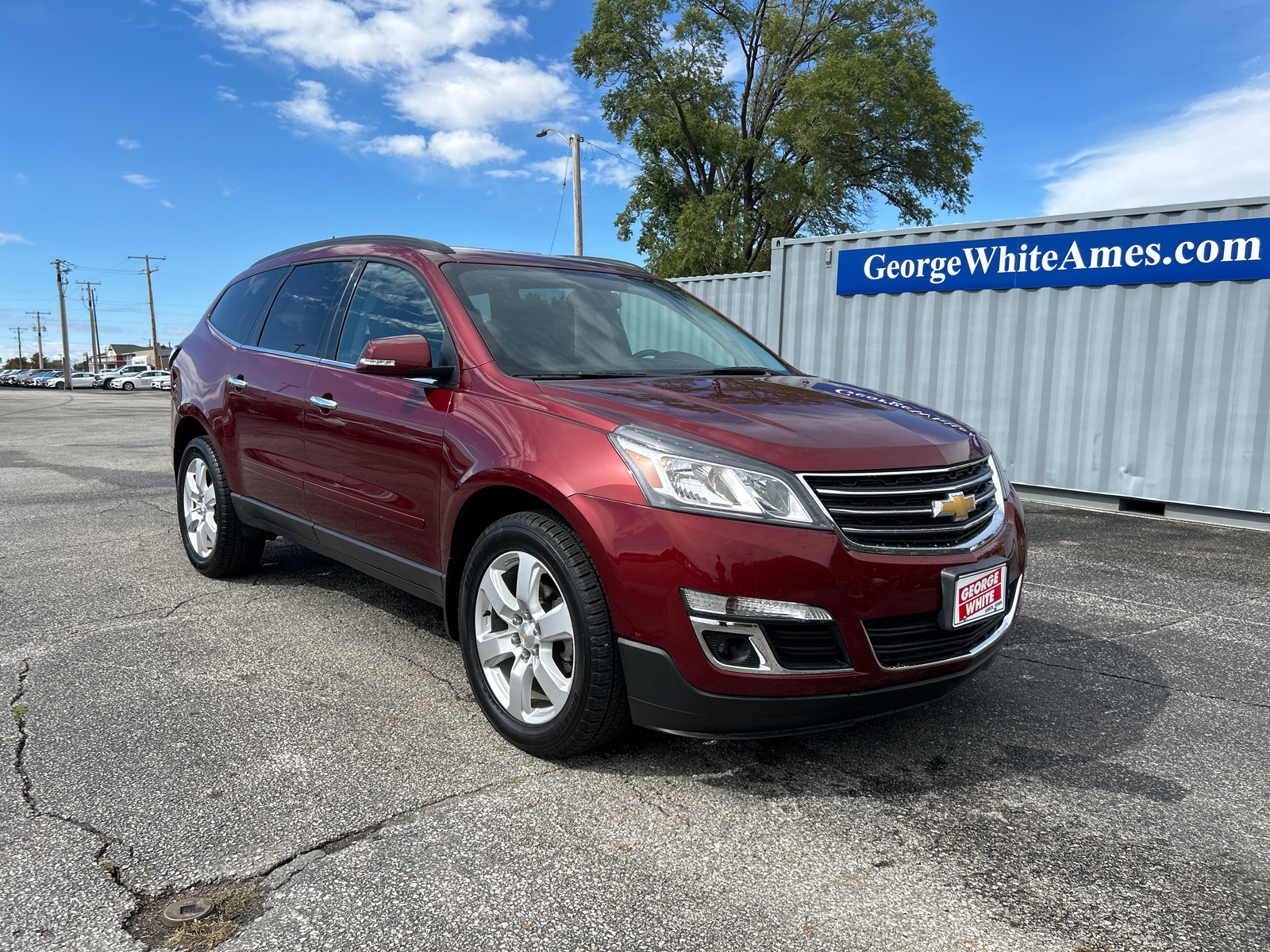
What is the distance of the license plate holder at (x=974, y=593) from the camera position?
2.60m

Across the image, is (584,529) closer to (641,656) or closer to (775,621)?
(641,656)

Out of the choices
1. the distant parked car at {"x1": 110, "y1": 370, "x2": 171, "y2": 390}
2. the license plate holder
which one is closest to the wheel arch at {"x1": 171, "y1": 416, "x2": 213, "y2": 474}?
the license plate holder

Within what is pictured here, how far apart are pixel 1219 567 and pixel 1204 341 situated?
2677 mm

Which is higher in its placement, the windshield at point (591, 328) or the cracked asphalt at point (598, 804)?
the windshield at point (591, 328)

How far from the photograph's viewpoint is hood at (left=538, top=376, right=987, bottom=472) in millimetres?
2564

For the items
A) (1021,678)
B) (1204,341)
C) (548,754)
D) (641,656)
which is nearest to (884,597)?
(641,656)

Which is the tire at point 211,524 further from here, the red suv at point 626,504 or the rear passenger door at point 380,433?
the rear passenger door at point 380,433

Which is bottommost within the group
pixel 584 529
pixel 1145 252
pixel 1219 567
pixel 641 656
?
pixel 1219 567

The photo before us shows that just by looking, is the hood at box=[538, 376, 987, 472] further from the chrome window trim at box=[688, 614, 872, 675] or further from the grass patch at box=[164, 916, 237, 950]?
the grass patch at box=[164, 916, 237, 950]

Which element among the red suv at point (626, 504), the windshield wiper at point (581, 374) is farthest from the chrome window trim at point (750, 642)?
the windshield wiper at point (581, 374)

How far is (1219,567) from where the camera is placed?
235 inches

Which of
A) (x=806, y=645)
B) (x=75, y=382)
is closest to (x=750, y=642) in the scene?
(x=806, y=645)

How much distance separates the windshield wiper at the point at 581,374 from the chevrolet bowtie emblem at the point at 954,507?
120 cm

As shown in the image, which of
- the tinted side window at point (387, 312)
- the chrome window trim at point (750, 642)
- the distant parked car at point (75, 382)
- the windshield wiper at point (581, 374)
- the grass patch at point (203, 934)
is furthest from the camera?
the distant parked car at point (75, 382)
